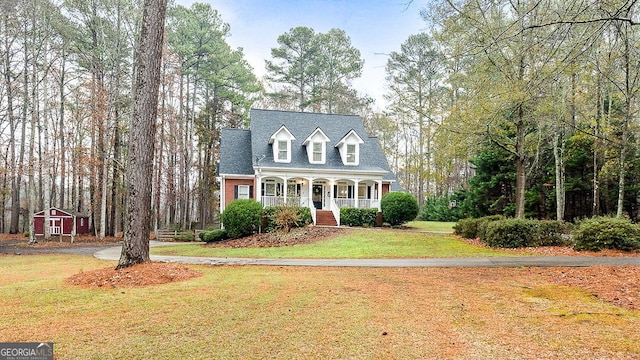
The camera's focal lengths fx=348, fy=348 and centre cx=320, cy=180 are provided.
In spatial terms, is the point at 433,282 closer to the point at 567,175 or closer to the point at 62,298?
the point at 62,298

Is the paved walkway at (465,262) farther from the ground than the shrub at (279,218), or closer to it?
closer to it

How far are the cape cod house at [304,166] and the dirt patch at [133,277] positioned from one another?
14.2 metres

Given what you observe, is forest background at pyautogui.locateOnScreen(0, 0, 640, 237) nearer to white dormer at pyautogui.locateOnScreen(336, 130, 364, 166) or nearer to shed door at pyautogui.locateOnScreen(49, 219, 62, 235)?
shed door at pyautogui.locateOnScreen(49, 219, 62, 235)

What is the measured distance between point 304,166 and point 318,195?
2.73 m

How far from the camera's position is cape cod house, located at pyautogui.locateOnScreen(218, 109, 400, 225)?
23172mm

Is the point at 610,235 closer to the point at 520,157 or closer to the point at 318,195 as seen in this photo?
the point at 520,157

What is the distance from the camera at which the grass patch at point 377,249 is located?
12211mm

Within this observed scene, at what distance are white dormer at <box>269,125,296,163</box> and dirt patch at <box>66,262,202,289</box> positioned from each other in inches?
629

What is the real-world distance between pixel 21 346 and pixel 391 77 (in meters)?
35.4

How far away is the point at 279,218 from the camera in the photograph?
729 inches

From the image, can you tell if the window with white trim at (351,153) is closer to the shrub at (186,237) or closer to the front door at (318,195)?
the front door at (318,195)

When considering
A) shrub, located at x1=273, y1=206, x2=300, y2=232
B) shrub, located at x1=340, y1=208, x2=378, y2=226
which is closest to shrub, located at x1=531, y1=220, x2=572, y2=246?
shrub, located at x1=340, y1=208, x2=378, y2=226

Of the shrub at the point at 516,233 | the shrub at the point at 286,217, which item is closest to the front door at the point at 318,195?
the shrub at the point at 286,217

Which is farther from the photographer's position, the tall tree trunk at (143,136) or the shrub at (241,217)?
the shrub at (241,217)
